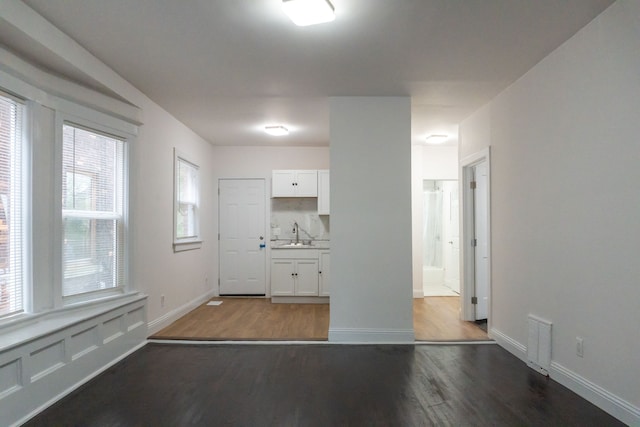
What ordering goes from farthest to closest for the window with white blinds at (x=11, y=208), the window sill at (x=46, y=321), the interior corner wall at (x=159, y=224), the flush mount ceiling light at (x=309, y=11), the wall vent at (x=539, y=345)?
the interior corner wall at (x=159, y=224) < the wall vent at (x=539, y=345) < the window with white blinds at (x=11, y=208) < the window sill at (x=46, y=321) < the flush mount ceiling light at (x=309, y=11)

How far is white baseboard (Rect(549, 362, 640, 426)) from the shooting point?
2.18 m

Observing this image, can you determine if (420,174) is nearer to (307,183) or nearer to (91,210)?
(307,183)

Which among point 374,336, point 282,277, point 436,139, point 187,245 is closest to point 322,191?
point 282,277

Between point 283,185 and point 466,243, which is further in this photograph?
point 283,185

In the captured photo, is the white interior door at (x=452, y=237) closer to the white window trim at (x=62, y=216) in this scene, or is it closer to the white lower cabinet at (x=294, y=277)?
the white lower cabinet at (x=294, y=277)

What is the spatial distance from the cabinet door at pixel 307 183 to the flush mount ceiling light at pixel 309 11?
383 centimetres

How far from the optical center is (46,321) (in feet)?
8.74

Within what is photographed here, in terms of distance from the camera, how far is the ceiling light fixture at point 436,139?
5430 millimetres

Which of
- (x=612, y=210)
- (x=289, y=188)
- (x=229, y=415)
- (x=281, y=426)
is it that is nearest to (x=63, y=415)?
(x=229, y=415)

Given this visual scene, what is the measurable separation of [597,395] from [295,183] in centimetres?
471

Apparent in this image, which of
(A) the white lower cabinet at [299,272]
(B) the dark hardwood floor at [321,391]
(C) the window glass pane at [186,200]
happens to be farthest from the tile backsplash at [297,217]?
(B) the dark hardwood floor at [321,391]

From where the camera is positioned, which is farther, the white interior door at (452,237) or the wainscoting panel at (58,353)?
the white interior door at (452,237)

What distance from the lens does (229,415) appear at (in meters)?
2.38

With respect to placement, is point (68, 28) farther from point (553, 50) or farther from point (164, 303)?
point (553, 50)
